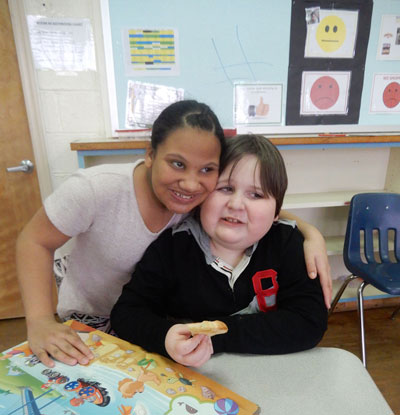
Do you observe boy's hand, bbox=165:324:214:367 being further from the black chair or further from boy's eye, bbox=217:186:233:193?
the black chair

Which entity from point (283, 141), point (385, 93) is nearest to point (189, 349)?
point (283, 141)

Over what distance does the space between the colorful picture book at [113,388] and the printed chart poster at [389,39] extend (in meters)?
1.91

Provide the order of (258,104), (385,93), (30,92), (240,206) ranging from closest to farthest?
(240,206), (30,92), (258,104), (385,93)

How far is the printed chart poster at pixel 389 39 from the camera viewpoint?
1655mm

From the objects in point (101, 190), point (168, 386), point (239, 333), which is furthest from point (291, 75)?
point (168, 386)

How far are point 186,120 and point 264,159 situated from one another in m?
0.19

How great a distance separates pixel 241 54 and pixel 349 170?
991 mm

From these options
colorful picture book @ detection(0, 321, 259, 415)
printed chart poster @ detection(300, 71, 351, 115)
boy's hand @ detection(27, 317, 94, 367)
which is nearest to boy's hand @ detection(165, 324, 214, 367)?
colorful picture book @ detection(0, 321, 259, 415)

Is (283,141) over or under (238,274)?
over

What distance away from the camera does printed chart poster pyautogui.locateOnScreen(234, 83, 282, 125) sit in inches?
64.1

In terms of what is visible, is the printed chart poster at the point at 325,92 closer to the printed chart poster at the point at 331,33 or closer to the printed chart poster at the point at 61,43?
the printed chart poster at the point at 331,33

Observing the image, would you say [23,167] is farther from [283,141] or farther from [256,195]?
[256,195]

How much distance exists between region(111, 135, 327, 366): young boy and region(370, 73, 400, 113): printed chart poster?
1.39m

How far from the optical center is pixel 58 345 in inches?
22.8
